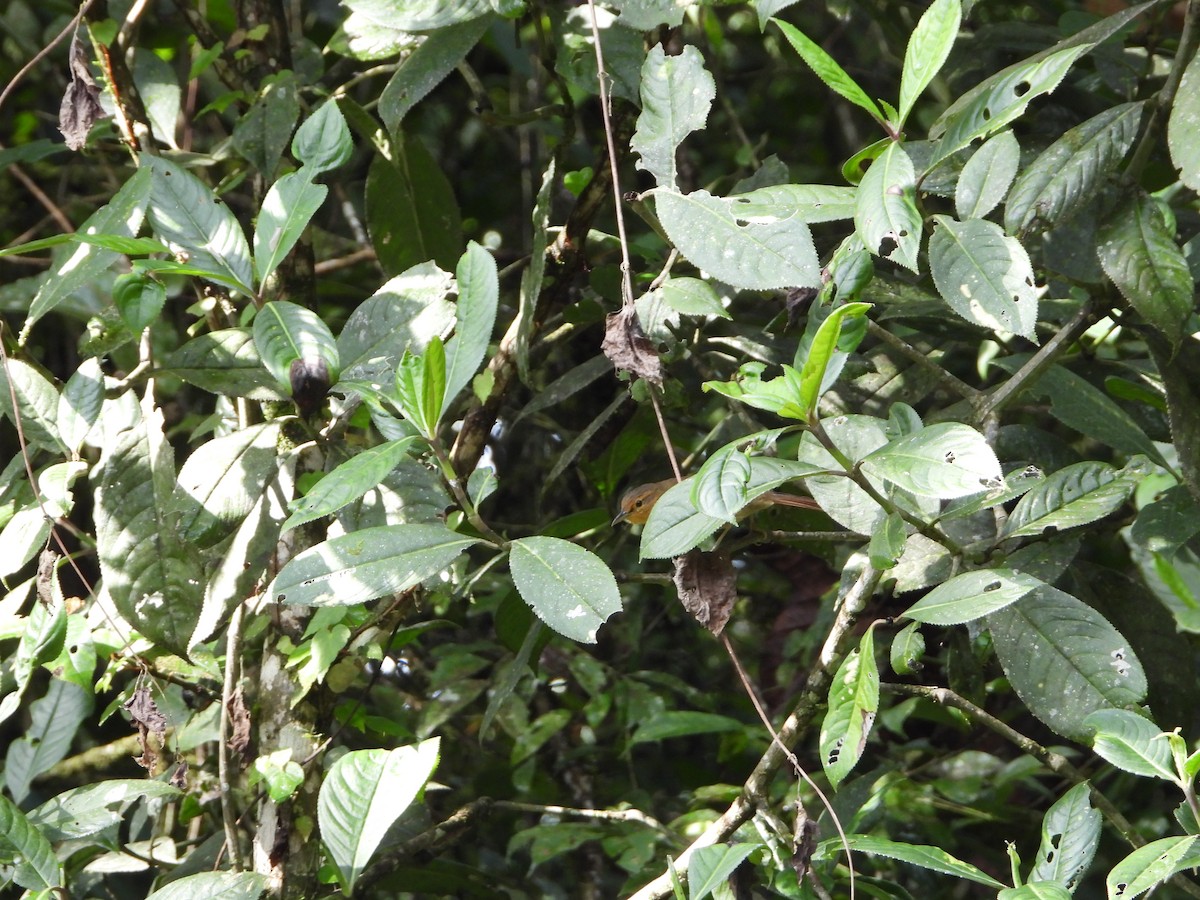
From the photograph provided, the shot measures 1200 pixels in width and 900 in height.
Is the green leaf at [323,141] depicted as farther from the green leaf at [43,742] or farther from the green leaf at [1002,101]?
the green leaf at [43,742]

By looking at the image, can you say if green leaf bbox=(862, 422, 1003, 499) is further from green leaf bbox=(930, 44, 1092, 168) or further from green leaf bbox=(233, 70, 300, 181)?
green leaf bbox=(233, 70, 300, 181)

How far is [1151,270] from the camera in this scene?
1.05 metres

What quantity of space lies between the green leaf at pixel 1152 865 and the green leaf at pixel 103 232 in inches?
37.6

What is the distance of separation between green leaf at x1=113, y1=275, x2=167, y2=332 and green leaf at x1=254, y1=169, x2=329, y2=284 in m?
0.10

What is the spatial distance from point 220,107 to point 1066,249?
104cm

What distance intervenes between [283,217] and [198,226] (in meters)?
0.10

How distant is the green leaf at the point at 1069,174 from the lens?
1045mm

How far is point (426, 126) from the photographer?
94.9 inches

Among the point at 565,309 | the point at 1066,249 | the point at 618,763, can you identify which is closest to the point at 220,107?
the point at 565,309

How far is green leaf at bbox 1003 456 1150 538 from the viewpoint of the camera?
3.16 feet

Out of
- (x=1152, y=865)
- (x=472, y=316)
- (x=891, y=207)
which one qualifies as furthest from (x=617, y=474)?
(x=1152, y=865)

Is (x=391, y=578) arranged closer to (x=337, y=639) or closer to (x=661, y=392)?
(x=337, y=639)

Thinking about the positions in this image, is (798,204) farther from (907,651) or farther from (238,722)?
(238,722)

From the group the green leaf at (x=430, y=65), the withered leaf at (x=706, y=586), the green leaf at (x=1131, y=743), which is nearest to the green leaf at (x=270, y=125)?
the green leaf at (x=430, y=65)
